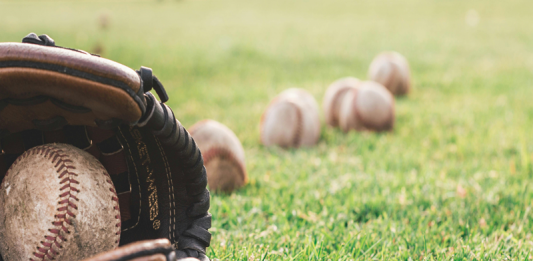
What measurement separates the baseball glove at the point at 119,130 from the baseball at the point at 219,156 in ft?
3.55

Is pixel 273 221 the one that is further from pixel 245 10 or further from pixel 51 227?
pixel 245 10

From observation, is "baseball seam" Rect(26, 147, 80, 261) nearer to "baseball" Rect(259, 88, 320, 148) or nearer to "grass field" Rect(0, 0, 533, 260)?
"grass field" Rect(0, 0, 533, 260)

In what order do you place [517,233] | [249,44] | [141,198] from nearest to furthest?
[141,198] → [517,233] → [249,44]

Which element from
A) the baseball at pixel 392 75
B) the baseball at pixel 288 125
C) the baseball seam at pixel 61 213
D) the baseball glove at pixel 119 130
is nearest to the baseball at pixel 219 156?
the baseball glove at pixel 119 130

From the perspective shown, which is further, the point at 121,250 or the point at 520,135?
the point at 520,135

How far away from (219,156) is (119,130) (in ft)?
4.08

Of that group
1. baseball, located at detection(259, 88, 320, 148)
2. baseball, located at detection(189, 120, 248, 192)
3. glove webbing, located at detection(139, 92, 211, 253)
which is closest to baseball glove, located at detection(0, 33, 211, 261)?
glove webbing, located at detection(139, 92, 211, 253)

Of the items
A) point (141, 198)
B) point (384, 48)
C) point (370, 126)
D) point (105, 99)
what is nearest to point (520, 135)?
point (370, 126)

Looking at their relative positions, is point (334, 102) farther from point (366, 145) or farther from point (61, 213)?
point (61, 213)

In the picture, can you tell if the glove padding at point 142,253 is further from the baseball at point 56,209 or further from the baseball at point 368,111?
the baseball at point 368,111

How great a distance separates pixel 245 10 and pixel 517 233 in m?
20.5

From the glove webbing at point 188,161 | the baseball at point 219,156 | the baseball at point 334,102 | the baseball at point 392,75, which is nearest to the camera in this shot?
the glove webbing at point 188,161

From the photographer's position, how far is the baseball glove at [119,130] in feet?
4.39

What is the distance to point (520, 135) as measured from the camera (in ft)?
14.4
